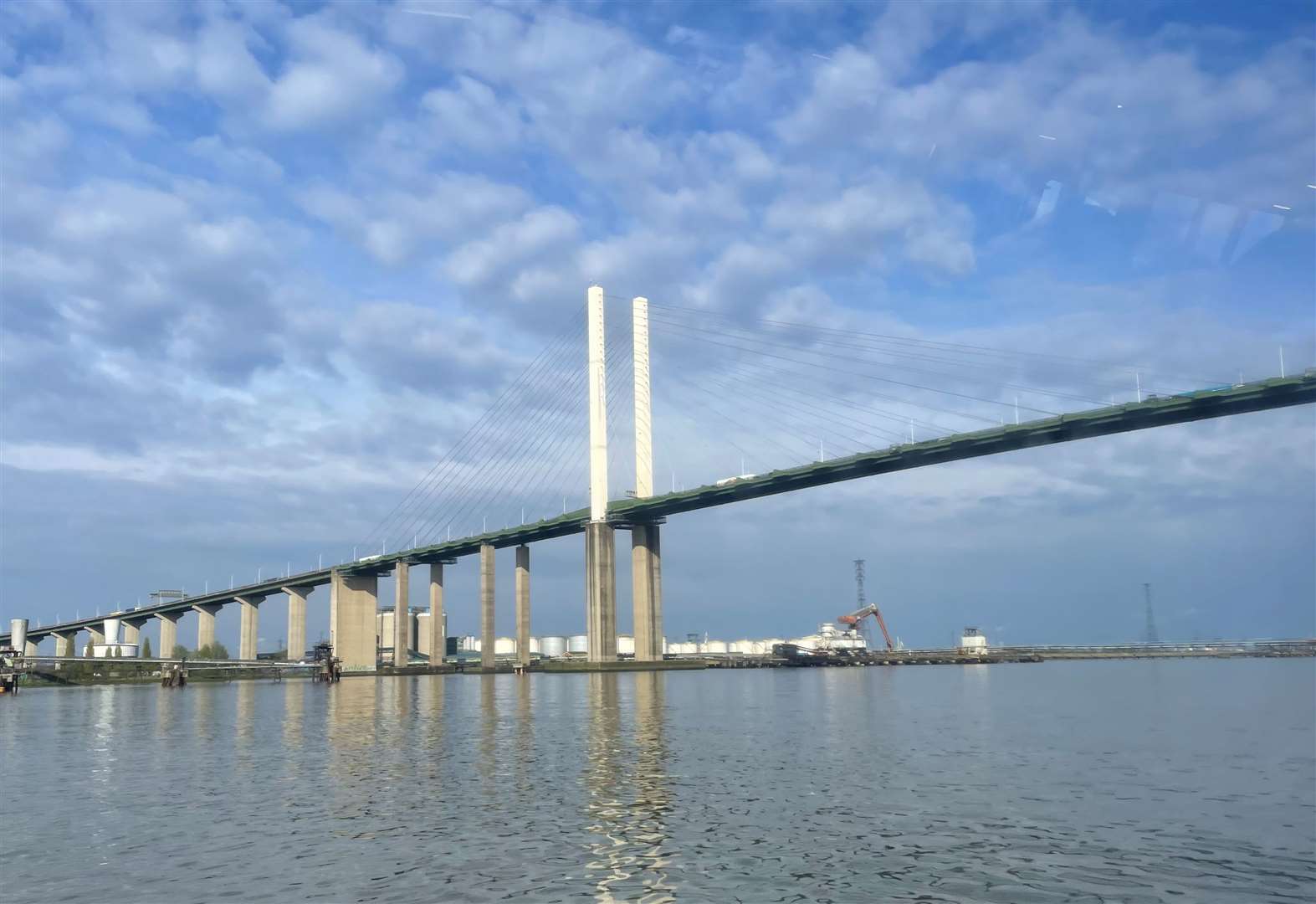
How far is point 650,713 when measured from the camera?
160 feet

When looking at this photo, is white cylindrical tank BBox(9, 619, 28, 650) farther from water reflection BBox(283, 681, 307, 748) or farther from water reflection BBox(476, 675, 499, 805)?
water reflection BBox(476, 675, 499, 805)

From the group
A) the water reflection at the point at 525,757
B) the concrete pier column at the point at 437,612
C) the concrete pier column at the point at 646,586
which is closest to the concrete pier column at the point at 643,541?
the concrete pier column at the point at 646,586

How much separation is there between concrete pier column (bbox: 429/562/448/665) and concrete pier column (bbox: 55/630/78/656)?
66909mm

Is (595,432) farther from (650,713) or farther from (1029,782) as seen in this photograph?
(1029,782)

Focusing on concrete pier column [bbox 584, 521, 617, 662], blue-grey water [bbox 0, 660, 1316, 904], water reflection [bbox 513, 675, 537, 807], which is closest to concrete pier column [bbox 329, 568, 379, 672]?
concrete pier column [bbox 584, 521, 617, 662]

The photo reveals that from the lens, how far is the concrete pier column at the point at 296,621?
14625cm

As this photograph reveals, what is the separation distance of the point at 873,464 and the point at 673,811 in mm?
77323

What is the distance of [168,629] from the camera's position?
159 metres

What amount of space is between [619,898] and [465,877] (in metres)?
2.65

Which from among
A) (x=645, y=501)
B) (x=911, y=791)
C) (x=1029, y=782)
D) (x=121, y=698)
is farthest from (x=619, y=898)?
(x=645, y=501)

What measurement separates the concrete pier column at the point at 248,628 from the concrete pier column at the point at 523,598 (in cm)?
4722

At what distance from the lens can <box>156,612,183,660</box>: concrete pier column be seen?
15712 cm

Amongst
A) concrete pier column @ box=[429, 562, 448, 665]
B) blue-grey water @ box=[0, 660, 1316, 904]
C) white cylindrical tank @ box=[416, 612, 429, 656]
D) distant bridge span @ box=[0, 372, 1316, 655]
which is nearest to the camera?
blue-grey water @ box=[0, 660, 1316, 904]

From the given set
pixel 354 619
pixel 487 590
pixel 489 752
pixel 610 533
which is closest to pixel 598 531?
pixel 610 533
